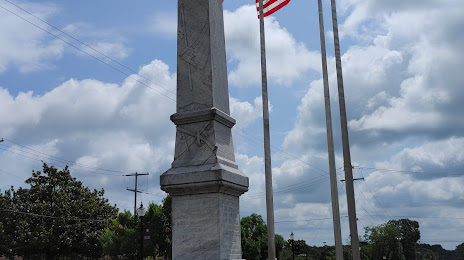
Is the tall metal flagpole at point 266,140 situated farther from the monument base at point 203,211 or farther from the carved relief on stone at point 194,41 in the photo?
the monument base at point 203,211

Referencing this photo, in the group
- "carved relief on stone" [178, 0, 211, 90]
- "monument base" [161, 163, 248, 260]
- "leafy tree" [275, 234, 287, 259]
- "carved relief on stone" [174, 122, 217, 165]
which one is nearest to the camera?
"monument base" [161, 163, 248, 260]

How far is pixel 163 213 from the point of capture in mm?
38750

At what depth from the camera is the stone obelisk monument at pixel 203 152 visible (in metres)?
8.73

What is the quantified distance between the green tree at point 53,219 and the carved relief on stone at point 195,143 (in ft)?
149

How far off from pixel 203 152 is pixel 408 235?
413 ft

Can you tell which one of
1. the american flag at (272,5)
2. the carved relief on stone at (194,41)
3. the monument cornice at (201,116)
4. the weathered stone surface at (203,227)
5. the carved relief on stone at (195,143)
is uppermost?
the american flag at (272,5)

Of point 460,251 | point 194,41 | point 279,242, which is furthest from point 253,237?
point 460,251

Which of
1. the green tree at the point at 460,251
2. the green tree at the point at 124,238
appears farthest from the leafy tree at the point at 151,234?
the green tree at the point at 460,251

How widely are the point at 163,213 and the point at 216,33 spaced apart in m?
30.2

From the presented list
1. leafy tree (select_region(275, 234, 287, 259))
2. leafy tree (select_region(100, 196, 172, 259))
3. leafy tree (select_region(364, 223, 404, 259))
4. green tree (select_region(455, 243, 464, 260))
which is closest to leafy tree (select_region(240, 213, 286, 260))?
leafy tree (select_region(100, 196, 172, 259))

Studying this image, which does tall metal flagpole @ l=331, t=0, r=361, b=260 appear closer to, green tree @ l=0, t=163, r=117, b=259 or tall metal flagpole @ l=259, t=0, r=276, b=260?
tall metal flagpole @ l=259, t=0, r=276, b=260

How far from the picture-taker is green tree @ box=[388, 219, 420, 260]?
123 meters

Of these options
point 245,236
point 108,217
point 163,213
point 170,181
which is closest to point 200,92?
point 170,181

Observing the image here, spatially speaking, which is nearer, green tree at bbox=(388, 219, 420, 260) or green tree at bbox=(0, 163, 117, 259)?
green tree at bbox=(0, 163, 117, 259)
